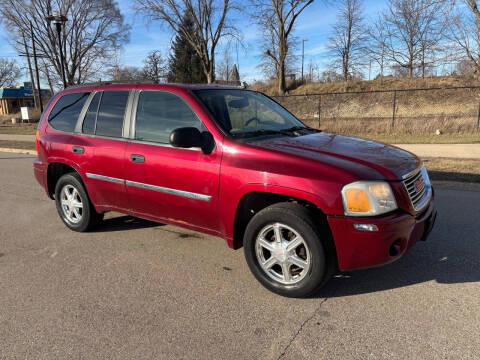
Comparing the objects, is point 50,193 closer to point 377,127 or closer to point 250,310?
point 250,310

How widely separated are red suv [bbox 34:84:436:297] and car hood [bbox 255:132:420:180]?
2cm

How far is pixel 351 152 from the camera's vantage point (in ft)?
10.8

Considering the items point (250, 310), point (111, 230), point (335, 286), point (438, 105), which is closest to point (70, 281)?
point (111, 230)

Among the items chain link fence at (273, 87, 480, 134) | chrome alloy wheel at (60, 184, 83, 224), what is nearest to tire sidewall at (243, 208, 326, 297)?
chrome alloy wheel at (60, 184, 83, 224)

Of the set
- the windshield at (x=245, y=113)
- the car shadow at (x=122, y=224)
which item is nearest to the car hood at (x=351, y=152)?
the windshield at (x=245, y=113)

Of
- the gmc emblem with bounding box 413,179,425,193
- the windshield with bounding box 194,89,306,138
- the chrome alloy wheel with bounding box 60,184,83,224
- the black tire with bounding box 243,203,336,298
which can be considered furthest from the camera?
the chrome alloy wheel with bounding box 60,184,83,224

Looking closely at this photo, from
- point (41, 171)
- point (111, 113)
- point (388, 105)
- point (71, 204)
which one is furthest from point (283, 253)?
point (388, 105)

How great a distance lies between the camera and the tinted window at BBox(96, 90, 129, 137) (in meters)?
4.21

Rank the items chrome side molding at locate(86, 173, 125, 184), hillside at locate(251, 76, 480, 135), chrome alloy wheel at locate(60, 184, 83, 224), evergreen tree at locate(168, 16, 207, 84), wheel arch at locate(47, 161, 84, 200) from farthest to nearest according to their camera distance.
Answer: evergreen tree at locate(168, 16, 207, 84)
hillside at locate(251, 76, 480, 135)
wheel arch at locate(47, 161, 84, 200)
chrome alloy wheel at locate(60, 184, 83, 224)
chrome side molding at locate(86, 173, 125, 184)

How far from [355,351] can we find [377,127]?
610 inches

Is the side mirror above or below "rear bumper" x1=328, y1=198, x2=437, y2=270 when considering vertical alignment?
above

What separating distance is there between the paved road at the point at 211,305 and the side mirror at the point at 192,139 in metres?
1.26

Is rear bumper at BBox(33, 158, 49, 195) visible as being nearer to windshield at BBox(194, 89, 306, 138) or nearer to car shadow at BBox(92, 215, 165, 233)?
car shadow at BBox(92, 215, 165, 233)

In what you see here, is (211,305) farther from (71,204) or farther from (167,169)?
(71,204)
